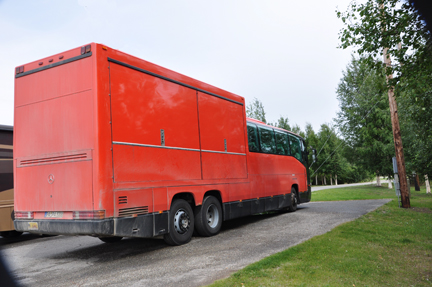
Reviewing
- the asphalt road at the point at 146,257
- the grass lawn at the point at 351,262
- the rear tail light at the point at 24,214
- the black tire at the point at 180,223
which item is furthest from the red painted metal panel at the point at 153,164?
the grass lawn at the point at 351,262

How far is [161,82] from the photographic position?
7738mm

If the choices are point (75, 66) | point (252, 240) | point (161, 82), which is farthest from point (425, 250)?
point (75, 66)

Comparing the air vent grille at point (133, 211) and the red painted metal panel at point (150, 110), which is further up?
the red painted metal panel at point (150, 110)

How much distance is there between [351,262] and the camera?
226 inches

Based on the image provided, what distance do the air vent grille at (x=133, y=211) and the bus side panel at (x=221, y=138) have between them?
2352 millimetres

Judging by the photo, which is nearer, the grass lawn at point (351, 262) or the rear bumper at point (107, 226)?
the grass lawn at point (351, 262)

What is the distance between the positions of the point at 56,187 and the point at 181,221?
278cm

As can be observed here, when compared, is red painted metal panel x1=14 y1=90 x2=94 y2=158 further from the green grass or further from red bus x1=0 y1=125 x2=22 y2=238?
the green grass

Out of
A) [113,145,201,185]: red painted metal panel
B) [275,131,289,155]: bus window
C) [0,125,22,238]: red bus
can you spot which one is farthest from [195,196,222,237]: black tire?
[0,125,22,238]: red bus

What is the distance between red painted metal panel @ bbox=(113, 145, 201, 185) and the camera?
6.52 meters

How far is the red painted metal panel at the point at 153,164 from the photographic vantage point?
6516mm

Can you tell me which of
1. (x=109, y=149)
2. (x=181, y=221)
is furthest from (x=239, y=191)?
(x=109, y=149)

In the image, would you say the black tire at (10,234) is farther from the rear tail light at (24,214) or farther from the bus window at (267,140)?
the bus window at (267,140)

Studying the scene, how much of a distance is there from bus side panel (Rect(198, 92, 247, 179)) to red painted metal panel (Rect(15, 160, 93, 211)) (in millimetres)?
3303
